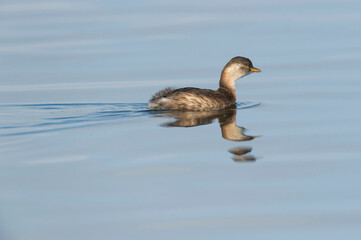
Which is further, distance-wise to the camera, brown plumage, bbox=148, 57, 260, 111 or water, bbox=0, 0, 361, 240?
brown plumage, bbox=148, 57, 260, 111

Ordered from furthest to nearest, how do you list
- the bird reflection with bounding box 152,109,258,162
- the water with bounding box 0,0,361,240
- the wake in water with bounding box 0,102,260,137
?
the wake in water with bounding box 0,102,260,137 < the bird reflection with bounding box 152,109,258,162 < the water with bounding box 0,0,361,240

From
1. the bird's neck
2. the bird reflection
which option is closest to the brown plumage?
the bird reflection

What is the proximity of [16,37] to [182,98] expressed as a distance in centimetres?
660

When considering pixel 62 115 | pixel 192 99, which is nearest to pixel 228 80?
pixel 192 99

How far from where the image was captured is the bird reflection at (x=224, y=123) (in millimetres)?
9984

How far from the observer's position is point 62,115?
40.3 ft

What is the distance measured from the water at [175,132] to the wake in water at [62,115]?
0.03 m

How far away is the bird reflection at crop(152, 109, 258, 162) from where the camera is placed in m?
9.98

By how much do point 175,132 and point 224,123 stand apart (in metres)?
1.11

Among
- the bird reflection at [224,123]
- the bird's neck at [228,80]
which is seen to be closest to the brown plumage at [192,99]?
the bird reflection at [224,123]

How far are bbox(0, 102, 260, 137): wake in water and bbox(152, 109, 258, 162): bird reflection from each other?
266 millimetres

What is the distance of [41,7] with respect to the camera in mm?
21703

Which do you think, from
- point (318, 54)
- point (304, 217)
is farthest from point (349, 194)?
point (318, 54)

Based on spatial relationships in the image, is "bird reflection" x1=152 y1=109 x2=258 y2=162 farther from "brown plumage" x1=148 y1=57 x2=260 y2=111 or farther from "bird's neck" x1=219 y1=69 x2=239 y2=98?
"bird's neck" x1=219 y1=69 x2=239 y2=98
